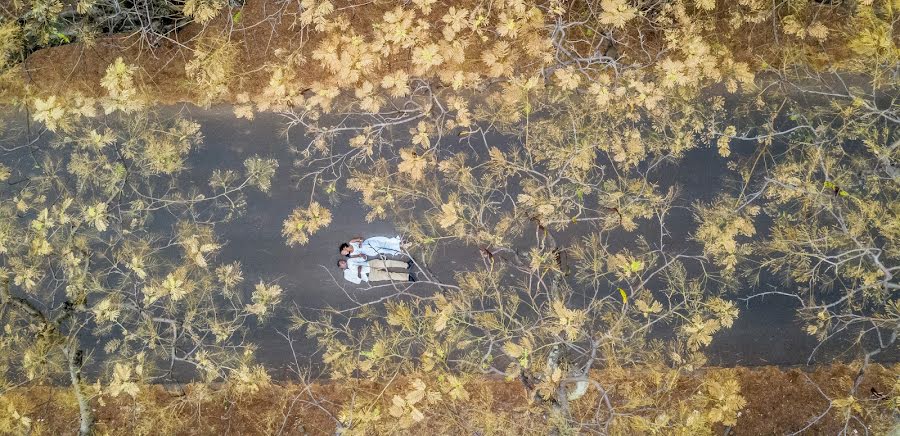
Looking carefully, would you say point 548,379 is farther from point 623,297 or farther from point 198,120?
point 198,120

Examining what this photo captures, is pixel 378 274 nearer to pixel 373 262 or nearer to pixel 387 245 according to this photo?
pixel 373 262

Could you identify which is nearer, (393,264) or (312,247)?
(393,264)

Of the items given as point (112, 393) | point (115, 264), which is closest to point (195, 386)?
point (112, 393)

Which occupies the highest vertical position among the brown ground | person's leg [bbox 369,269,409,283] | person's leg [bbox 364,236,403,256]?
person's leg [bbox 364,236,403,256]

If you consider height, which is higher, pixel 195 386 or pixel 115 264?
pixel 115 264

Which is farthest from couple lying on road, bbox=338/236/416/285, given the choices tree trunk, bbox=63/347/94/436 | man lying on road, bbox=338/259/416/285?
tree trunk, bbox=63/347/94/436

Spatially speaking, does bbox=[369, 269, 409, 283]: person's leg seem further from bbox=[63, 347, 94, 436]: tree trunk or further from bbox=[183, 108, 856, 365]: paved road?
bbox=[63, 347, 94, 436]: tree trunk

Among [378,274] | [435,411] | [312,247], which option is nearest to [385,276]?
[378,274]
